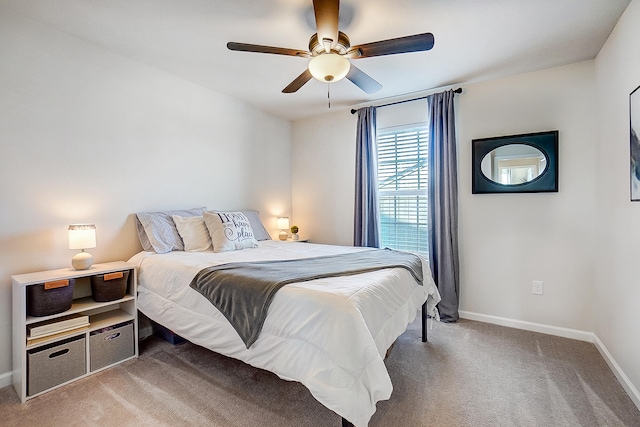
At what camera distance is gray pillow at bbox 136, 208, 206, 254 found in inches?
101

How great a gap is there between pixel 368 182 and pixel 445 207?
95cm

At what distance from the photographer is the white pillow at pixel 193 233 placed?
2.72 metres

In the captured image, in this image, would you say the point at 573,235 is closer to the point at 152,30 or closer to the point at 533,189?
the point at 533,189

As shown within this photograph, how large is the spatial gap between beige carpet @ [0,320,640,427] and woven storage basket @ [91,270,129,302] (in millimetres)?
518

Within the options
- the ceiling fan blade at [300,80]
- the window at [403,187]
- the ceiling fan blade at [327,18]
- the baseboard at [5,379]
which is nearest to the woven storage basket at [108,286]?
the baseboard at [5,379]

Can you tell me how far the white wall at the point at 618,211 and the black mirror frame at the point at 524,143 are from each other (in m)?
0.31

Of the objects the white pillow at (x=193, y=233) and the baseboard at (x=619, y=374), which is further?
the white pillow at (x=193, y=233)

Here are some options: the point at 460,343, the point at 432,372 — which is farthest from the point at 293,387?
the point at 460,343

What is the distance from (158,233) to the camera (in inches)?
103

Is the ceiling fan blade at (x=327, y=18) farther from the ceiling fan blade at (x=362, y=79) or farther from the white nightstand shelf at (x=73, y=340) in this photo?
the white nightstand shelf at (x=73, y=340)

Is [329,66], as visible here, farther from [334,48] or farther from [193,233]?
[193,233]

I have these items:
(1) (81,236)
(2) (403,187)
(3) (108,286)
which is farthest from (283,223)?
(1) (81,236)

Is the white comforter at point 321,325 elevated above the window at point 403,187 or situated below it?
below

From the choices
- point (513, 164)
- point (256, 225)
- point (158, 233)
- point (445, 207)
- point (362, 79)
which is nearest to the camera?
point (362, 79)
